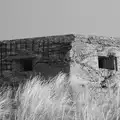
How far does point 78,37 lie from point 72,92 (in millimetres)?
1185

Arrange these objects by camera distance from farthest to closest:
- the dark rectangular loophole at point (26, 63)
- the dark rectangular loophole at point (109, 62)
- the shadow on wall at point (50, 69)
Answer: the dark rectangular loophole at point (109, 62)
the dark rectangular loophole at point (26, 63)
the shadow on wall at point (50, 69)

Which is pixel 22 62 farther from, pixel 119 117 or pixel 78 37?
pixel 119 117

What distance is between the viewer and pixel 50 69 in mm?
5578

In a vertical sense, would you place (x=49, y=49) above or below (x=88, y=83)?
above

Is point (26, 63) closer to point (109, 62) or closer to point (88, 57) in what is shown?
point (88, 57)

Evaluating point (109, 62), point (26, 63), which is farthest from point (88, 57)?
point (26, 63)

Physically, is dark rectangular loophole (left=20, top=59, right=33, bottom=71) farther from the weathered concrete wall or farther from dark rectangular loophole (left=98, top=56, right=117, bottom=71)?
dark rectangular loophole (left=98, top=56, right=117, bottom=71)

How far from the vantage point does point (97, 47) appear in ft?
19.0

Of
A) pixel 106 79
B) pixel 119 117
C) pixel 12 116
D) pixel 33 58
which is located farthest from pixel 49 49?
pixel 119 117

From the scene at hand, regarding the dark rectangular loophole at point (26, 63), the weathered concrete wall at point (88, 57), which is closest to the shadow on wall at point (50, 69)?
the weathered concrete wall at point (88, 57)

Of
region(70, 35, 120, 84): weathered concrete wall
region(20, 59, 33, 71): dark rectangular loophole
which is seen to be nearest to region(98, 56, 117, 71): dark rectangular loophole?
region(70, 35, 120, 84): weathered concrete wall

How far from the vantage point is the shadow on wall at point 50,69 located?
5473 millimetres

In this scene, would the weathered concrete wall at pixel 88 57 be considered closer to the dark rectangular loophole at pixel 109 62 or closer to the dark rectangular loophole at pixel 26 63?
the dark rectangular loophole at pixel 109 62

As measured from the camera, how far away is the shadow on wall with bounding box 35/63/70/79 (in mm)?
5473
